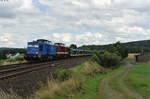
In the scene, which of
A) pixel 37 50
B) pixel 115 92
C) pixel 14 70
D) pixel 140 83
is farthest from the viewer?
pixel 37 50

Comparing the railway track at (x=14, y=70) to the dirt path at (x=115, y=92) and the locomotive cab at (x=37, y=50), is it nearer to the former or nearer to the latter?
the dirt path at (x=115, y=92)

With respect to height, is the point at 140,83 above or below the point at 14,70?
below

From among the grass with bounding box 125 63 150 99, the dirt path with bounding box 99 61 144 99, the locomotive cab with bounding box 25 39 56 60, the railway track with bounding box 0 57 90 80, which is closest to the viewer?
the dirt path with bounding box 99 61 144 99

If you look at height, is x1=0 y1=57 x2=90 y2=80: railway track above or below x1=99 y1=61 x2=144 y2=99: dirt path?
above

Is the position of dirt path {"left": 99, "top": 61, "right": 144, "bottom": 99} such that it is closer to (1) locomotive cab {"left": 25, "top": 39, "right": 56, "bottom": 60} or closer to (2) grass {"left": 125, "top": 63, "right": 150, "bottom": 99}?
(2) grass {"left": 125, "top": 63, "right": 150, "bottom": 99}

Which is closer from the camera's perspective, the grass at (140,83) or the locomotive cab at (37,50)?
the grass at (140,83)

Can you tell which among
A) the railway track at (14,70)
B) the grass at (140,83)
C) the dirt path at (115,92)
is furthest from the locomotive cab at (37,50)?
the grass at (140,83)

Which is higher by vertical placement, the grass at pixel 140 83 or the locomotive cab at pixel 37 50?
the locomotive cab at pixel 37 50

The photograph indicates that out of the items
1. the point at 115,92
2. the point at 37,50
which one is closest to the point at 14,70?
the point at 115,92

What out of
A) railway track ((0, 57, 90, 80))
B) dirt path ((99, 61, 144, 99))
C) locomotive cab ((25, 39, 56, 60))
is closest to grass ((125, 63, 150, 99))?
dirt path ((99, 61, 144, 99))

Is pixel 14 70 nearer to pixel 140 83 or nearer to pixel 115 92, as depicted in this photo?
pixel 115 92

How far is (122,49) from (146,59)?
1805 cm

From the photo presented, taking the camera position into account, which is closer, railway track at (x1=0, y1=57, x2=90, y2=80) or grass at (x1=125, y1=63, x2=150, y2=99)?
railway track at (x1=0, y1=57, x2=90, y2=80)

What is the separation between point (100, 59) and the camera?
1550 inches
